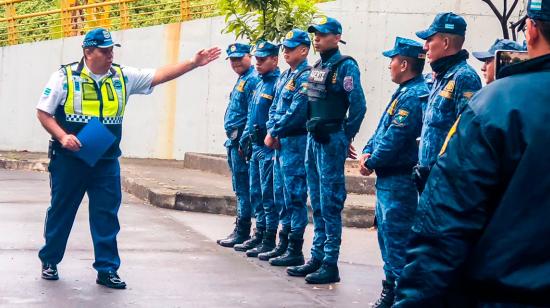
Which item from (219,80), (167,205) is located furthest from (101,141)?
(219,80)

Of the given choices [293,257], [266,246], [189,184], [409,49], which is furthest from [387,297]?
[189,184]

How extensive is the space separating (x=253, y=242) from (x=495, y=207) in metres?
7.11

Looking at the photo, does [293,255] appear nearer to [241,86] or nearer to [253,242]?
[253,242]

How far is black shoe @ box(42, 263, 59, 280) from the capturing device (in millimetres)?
8117

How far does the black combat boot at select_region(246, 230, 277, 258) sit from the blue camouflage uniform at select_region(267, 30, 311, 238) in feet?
2.06

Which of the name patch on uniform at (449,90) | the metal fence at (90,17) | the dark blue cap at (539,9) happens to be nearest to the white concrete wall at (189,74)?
the metal fence at (90,17)

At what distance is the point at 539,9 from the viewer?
3066 mm

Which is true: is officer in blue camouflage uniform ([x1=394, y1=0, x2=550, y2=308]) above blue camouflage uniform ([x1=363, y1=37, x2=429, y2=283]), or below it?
above

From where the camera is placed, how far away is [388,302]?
737 cm

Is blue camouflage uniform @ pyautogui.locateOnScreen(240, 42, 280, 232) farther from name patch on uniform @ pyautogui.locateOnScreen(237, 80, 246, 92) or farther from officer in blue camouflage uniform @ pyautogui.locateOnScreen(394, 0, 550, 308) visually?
officer in blue camouflage uniform @ pyautogui.locateOnScreen(394, 0, 550, 308)

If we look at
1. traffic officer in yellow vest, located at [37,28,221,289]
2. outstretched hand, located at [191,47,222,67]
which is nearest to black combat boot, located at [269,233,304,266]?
traffic officer in yellow vest, located at [37,28,221,289]

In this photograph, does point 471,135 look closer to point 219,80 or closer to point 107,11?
point 219,80

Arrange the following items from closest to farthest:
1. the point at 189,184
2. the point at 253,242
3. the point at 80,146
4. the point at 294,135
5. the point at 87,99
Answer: the point at 80,146 → the point at 87,99 → the point at 294,135 → the point at 253,242 → the point at 189,184

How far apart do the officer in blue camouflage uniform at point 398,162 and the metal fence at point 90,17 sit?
36.4ft
